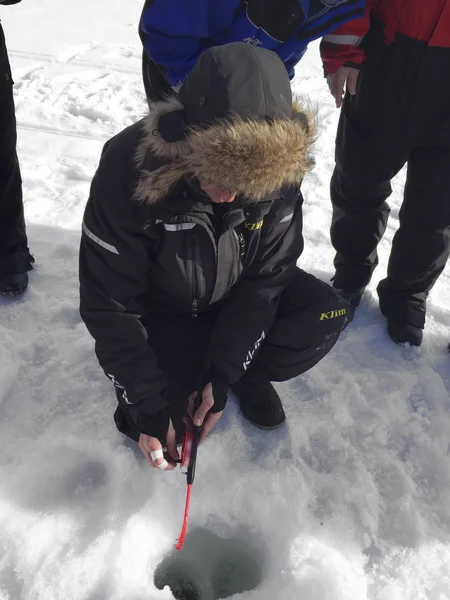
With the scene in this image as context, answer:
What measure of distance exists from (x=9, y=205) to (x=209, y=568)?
152 cm

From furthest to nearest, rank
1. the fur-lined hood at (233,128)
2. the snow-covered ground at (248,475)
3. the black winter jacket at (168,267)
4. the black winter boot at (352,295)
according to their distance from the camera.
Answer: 1. the black winter boot at (352,295)
2. the snow-covered ground at (248,475)
3. the black winter jacket at (168,267)
4. the fur-lined hood at (233,128)

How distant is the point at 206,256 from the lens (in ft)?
5.02

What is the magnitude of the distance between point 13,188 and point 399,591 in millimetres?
1921

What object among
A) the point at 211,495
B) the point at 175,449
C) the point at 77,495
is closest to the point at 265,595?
the point at 211,495

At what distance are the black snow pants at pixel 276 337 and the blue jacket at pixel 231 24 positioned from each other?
729 millimetres

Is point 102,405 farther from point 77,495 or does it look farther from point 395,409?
point 395,409

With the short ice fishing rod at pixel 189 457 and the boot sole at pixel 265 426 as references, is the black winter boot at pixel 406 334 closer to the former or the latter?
the boot sole at pixel 265 426

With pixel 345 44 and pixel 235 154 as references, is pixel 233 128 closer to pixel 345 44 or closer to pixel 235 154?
pixel 235 154

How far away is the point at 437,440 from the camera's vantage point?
6.28 ft

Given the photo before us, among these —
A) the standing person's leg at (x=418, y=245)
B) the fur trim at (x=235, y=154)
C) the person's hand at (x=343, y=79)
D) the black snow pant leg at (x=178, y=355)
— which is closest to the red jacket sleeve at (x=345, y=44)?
the person's hand at (x=343, y=79)

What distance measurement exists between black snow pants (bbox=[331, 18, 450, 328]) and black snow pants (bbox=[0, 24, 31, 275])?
49.2 inches

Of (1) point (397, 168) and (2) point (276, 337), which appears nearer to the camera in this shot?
(2) point (276, 337)

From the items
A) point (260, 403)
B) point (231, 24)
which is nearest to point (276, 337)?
point (260, 403)

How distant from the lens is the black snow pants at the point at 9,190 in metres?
2.01
